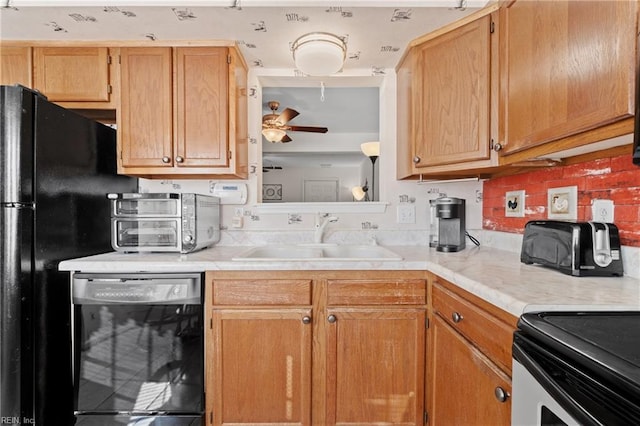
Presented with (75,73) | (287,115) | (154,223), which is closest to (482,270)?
(154,223)

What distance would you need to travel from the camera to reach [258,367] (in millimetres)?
1395

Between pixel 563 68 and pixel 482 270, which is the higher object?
pixel 563 68

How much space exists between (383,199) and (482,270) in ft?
3.18

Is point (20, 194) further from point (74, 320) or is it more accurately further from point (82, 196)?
point (74, 320)

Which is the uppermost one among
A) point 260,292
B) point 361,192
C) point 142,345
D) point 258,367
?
point 361,192

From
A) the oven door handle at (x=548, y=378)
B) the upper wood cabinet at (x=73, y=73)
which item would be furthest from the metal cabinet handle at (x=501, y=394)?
the upper wood cabinet at (x=73, y=73)

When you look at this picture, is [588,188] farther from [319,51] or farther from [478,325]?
[319,51]

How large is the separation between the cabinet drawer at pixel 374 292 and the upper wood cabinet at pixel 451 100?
2.16 feet

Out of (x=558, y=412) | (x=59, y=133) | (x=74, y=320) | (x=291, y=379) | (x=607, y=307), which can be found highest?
(x=59, y=133)

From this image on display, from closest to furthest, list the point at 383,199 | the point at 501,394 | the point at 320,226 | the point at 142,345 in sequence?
the point at 501,394 < the point at 142,345 < the point at 320,226 < the point at 383,199

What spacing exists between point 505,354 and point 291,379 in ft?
3.00

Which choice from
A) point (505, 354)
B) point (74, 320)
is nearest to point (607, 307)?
point (505, 354)

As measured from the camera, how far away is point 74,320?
4.54 ft

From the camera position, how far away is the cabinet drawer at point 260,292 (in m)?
1.40
